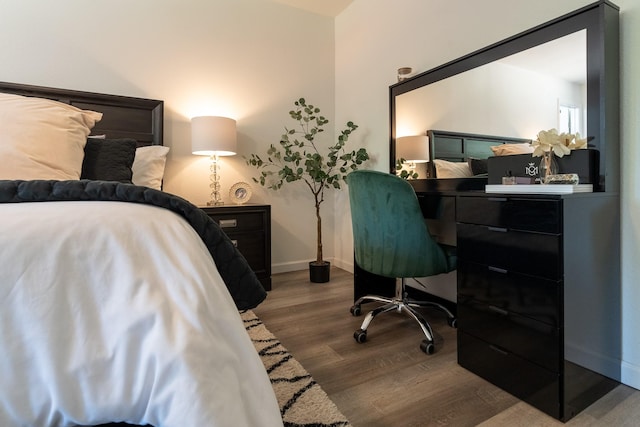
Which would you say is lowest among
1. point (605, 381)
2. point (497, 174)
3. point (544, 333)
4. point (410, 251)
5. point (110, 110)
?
point (605, 381)

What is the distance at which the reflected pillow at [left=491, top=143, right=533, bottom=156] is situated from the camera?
1637 mm

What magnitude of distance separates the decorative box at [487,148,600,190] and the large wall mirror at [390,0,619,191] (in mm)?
37

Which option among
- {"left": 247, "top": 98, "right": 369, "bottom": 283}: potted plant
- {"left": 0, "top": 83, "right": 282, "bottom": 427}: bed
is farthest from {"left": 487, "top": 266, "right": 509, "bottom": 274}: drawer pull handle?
{"left": 247, "top": 98, "right": 369, "bottom": 283}: potted plant

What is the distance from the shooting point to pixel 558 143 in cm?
139

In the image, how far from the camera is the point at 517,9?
1.77 m

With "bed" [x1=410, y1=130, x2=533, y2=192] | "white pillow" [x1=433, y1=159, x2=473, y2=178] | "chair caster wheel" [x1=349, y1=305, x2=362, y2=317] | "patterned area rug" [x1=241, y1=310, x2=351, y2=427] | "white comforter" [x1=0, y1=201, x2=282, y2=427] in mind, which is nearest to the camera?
"white comforter" [x1=0, y1=201, x2=282, y2=427]

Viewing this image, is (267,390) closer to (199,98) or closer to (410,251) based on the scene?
(410,251)

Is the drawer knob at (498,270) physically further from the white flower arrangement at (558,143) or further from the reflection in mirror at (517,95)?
the reflection in mirror at (517,95)

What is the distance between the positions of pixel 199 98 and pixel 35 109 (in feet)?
4.36

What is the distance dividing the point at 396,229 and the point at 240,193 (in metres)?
1.56

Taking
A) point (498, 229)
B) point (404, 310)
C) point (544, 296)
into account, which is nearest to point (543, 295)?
point (544, 296)

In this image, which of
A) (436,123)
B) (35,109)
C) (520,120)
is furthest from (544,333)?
(35,109)

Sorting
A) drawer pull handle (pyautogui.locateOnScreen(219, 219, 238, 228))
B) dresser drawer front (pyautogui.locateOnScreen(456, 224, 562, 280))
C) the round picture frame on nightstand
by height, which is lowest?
dresser drawer front (pyautogui.locateOnScreen(456, 224, 562, 280))

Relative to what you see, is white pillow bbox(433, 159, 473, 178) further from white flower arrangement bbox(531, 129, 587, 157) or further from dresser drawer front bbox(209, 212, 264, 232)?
dresser drawer front bbox(209, 212, 264, 232)
